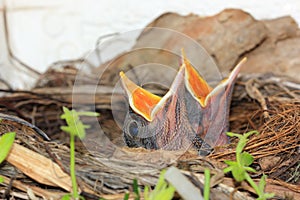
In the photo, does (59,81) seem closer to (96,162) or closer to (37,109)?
(37,109)

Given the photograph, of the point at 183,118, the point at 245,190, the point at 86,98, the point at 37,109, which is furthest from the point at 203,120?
the point at 37,109

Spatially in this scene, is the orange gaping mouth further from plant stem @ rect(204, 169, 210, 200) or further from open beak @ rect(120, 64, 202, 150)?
plant stem @ rect(204, 169, 210, 200)

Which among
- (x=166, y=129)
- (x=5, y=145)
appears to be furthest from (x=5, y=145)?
(x=166, y=129)

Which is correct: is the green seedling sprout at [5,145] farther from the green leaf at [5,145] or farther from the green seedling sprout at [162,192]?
the green seedling sprout at [162,192]

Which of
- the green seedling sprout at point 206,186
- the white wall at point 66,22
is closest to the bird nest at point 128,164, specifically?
the green seedling sprout at point 206,186

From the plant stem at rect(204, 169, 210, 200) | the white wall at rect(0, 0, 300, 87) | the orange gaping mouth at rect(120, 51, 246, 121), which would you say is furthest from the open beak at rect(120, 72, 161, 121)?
the white wall at rect(0, 0, 300, 87)

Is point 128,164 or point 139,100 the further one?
point 139,100

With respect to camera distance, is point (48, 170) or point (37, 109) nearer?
point (48, 170)

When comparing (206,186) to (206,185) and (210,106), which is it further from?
(210,106)
